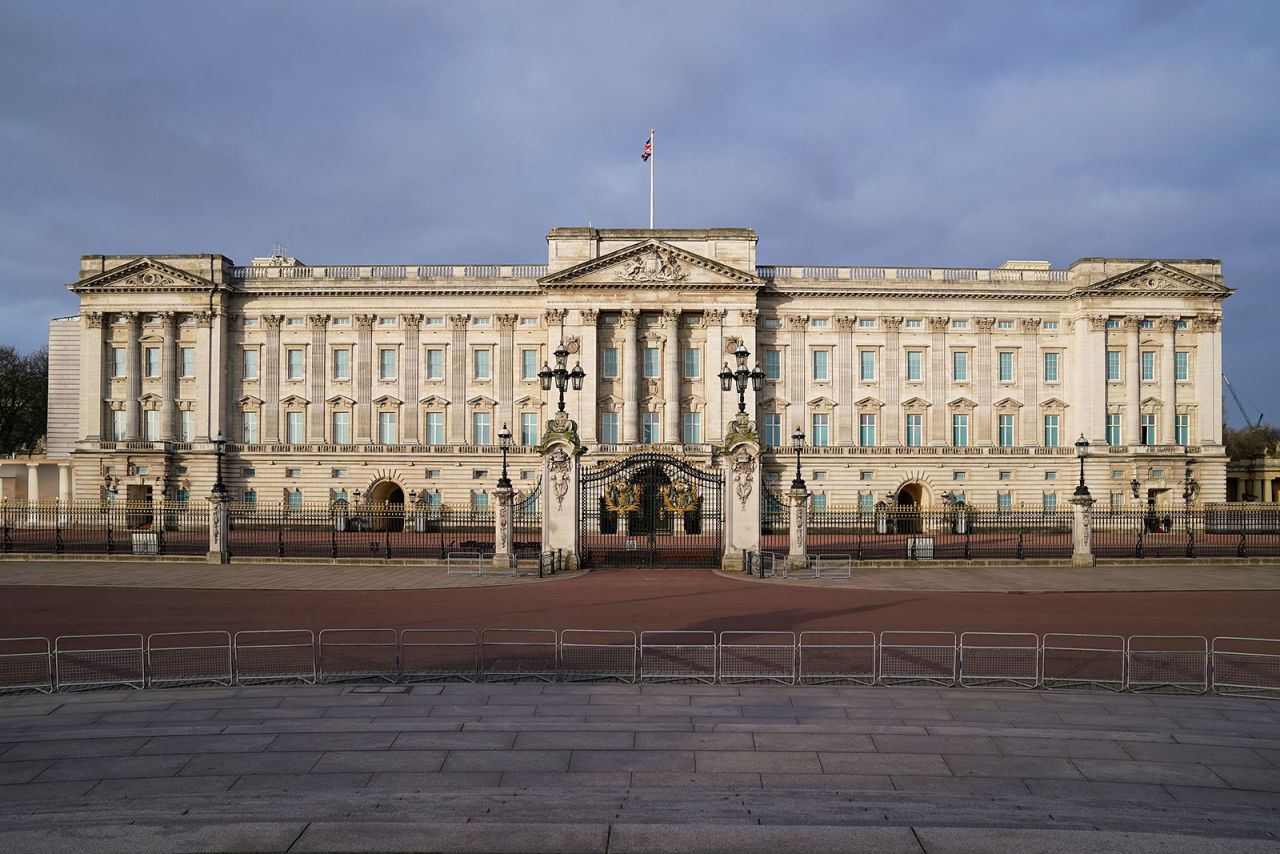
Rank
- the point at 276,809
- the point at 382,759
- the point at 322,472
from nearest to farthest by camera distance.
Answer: the point at 276,809 → the point at 382,759 → the point at 322,472

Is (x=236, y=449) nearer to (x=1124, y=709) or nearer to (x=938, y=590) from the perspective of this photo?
(x=938, y=590)

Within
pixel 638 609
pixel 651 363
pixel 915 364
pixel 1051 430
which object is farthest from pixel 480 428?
pixel 1051 430

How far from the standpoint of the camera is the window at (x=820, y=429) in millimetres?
54000

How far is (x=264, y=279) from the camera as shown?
5438 cm

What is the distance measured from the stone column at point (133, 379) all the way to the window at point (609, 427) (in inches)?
1241

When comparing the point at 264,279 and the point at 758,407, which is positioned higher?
the point at 264,279

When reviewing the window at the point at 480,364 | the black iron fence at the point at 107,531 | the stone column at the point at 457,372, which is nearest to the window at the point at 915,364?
the window at the point at 480,364

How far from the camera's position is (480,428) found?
178 ft

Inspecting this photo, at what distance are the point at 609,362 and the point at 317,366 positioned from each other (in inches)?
792

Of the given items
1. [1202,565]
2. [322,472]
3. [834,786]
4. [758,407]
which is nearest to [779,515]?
[758,407]

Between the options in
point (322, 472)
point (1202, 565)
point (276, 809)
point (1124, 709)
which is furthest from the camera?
point (322, 472)

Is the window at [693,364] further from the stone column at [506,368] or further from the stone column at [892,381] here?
the stone column at [892,381]

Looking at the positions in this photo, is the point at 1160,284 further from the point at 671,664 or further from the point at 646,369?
the point at 671,664

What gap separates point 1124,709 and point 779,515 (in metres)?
36.8
